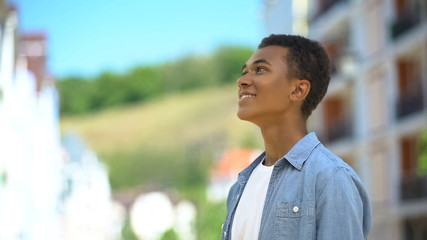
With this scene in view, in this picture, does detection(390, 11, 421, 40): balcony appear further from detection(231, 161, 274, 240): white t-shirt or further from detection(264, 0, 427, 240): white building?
detection(231, 161, 274, 240): white t-shirt

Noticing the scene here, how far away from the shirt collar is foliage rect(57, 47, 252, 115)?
174365mm

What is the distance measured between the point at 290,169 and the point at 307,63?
1.74 ft

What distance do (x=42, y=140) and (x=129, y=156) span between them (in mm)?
117062

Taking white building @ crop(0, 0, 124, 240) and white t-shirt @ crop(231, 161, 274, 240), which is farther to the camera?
white building @ crop(0, 0, 124, 240)

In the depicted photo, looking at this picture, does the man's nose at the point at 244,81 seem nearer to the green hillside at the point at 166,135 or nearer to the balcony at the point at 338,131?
the balcony at the point at 338,131

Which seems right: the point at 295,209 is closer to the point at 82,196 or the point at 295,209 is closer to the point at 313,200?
the point at 313,200

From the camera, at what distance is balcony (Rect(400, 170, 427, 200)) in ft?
93.1

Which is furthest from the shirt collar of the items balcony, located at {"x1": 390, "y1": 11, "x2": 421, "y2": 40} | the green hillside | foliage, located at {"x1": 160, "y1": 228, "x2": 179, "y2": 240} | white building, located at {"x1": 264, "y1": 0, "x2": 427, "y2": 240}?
the green hillside

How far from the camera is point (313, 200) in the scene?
332 centimetres

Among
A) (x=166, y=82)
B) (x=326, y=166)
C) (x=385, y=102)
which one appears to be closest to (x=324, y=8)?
(x=385, y=102)

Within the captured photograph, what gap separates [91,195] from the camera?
84.9 m

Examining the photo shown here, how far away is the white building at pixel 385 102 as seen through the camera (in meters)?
28.6

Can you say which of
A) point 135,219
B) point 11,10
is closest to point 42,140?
point 11,10

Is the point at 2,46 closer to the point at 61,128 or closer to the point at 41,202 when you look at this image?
the point at 41,202
